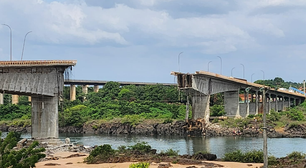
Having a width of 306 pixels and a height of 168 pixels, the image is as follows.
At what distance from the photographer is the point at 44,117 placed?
43.2 m

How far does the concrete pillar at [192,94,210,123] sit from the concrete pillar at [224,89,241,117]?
849 centimetres

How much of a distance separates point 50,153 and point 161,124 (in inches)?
1328

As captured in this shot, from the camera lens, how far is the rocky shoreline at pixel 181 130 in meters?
63.5

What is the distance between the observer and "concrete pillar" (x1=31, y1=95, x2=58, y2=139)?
43125mm

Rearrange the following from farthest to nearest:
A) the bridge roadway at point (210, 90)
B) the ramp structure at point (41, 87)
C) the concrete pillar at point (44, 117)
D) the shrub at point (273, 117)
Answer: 1. the shrub at point (273, 117)
2. the bridge roadway at point (210, 90)
3. the concrete pillar at point (44, 117)
4. the ramp structure at point (41, 87)

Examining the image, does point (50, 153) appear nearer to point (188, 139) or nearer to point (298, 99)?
point (188, 139)

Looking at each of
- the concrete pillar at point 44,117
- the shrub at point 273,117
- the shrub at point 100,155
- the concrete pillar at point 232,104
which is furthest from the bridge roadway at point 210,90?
the shrub at point 100,155

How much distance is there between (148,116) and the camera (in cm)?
8050

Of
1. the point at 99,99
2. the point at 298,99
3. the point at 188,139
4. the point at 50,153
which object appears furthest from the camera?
the point at 298,99

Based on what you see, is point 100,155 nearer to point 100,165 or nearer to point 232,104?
point 100,165

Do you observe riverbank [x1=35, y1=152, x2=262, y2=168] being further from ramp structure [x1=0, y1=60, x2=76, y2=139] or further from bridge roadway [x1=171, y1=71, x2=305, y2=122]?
bridge roadway [x1=171, y1=71, x2=305, y2=122]

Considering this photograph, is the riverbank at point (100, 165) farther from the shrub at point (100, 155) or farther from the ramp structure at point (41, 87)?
the ramp structure at point (41, 87)

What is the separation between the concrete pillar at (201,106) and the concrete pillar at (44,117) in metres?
28.4

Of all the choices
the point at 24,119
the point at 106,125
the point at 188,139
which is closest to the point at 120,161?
the point at 188,139
